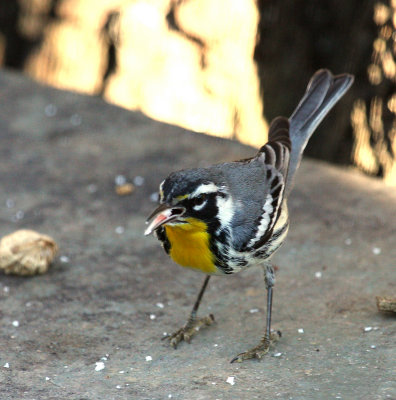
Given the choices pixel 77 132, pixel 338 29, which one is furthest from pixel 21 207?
pixel 338 29

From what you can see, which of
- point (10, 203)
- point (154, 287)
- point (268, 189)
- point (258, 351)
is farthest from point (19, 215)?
point (258, 351)

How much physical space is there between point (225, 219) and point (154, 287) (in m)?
1.17

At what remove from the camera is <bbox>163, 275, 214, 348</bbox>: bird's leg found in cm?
449

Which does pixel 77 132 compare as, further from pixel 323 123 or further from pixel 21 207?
pixel 323 123

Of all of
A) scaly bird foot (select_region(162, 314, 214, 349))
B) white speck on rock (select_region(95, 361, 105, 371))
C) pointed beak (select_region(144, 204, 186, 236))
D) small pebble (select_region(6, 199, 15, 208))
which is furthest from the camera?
small pebble (select_region(6, 199, 15, 208))

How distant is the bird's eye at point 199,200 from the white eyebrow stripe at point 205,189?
0.9 inches

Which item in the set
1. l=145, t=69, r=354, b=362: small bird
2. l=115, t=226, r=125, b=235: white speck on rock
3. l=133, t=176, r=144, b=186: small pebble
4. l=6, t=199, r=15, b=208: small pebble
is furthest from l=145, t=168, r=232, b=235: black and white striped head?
l=6, t=199, r=15, b=208: small pebble

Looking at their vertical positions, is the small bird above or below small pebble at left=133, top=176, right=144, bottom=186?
above

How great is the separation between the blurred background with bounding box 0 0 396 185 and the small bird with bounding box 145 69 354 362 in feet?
8.53

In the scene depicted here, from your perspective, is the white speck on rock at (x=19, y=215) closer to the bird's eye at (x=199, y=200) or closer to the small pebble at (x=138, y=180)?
the small pebble at (x=138, y=180)

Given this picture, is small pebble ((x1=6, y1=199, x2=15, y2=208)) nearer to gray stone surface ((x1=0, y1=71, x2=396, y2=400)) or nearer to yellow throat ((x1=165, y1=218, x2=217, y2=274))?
gray stone surface ((x1=0, y1=71, x2=396, y2=400))

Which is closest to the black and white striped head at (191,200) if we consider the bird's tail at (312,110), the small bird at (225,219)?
the small bird at (225,219)

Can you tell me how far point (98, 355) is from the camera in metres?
4.34

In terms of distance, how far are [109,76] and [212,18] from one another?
179cm
